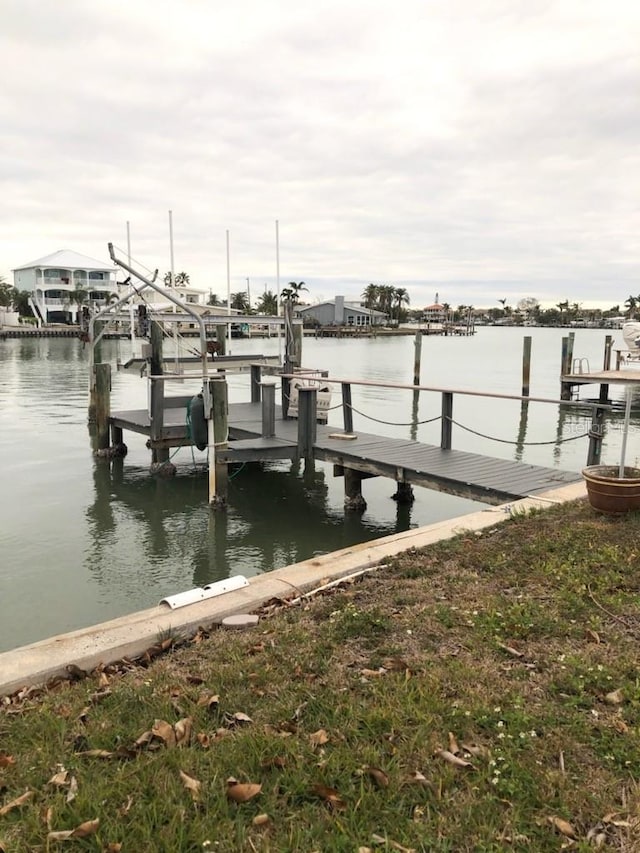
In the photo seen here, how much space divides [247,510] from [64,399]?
17.3 meters

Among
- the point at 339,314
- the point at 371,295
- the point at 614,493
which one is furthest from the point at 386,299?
the point at 614,493

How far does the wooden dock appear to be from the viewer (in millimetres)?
8708

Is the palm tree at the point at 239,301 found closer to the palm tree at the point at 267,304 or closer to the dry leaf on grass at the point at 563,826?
the palm tree at the point at 267,304

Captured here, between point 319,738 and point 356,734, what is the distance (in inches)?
6.8

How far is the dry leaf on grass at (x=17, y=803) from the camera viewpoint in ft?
8.30

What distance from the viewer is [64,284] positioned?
96688 mm

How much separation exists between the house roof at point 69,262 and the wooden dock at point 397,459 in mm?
90448

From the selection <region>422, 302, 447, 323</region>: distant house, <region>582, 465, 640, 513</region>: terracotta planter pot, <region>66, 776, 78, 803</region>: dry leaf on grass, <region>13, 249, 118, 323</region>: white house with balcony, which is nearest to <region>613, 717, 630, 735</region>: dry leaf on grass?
<region>66, 776, 78, 803</region>: dry leaf on grass

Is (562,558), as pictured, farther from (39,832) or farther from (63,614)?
(63,614)

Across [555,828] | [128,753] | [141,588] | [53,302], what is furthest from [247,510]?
[53,302]

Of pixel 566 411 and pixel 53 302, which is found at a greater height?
pixel 53 302

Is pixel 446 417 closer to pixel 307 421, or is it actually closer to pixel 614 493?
pixel 307 421

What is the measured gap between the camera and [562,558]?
5.10m

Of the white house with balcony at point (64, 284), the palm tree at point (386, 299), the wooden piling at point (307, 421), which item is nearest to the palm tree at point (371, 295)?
the palm tree at point (386, 299)
